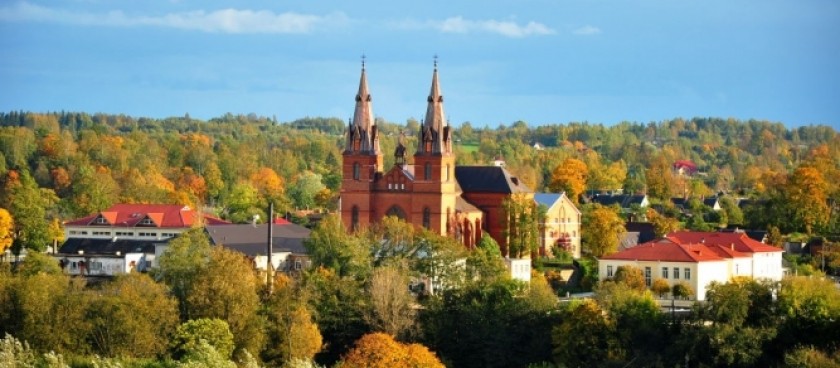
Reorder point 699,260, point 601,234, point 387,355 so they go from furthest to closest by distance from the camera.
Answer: point 601,234 → point 699,260 → point 387,355

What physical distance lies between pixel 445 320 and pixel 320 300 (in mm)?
4590

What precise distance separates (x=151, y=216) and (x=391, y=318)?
86.9 ft

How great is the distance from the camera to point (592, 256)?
82.2m

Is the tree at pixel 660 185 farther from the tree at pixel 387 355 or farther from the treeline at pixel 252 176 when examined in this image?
the tree at pixel 387 355

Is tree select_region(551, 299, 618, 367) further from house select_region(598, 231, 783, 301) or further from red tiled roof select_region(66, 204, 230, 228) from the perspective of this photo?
red tiled roof select_region(66, 204, 230, 228)

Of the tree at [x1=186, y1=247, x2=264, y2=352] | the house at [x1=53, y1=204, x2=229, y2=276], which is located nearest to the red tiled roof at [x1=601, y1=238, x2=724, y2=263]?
the tree at [x1=186, y1=247, x2=264, y2=352]

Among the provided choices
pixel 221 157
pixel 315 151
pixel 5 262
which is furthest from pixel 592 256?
pixel 315 151

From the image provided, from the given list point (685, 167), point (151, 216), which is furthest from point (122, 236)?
point (685, 167)

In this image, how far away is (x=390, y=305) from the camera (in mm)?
66000

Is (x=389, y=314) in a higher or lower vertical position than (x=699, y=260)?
lower

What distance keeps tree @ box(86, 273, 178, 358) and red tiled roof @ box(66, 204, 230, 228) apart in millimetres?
23291

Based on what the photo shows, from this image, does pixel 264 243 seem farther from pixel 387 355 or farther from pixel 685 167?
pixel 685 167

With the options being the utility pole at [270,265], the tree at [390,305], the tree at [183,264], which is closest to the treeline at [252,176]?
the utility pole at [270,265]

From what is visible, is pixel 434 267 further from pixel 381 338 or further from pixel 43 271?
pixel 43 271
